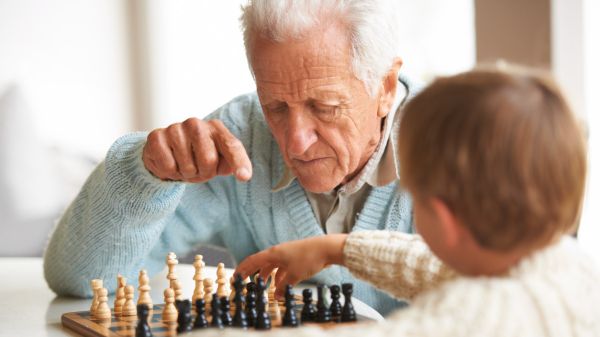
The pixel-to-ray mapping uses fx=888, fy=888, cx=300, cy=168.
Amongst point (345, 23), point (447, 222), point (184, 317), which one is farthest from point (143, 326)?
point (345, 23)

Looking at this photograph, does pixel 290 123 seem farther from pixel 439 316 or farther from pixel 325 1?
pixel 439 316

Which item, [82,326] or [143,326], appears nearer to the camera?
[143,326]

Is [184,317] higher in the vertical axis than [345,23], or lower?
lower

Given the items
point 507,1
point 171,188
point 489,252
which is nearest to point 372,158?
point 171,188

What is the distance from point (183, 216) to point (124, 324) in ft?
2.29

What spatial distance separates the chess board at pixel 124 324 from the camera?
155cm

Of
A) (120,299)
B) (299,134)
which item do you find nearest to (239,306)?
(120,299)

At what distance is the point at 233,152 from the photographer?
1751mm

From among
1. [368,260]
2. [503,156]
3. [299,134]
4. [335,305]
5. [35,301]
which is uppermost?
[503,156]

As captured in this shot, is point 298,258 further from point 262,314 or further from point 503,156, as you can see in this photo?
point 503,156

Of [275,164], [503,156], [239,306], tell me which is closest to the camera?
[503,156]

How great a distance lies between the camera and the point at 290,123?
6.31 feet

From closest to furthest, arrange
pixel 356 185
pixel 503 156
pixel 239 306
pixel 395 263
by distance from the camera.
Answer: pixel 503 156, pixel 395 263, pixel 239 306, pixel 356 185

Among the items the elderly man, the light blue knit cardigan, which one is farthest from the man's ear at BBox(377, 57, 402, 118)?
the light blue knit cardigan
